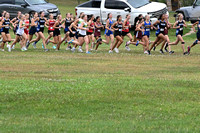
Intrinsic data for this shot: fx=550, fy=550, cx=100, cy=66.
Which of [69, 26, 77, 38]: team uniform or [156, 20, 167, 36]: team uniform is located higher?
[156, 20, 167, 36]: team uniform

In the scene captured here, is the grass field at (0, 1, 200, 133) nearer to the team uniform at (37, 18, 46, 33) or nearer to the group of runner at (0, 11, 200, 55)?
the group of runner at (0, 11, 200, 55)

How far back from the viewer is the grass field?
32.6 ft

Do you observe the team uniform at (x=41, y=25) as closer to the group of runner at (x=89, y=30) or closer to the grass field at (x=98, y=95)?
the group of runner at (x=89, y=30)

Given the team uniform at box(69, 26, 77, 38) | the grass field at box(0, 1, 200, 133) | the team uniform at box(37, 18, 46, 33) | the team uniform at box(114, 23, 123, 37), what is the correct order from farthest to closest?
the team uniform at box(69, 26, 77, 38)
the team uniform at box(37, 18, 46, 33)
the team uniform at box(114, 23, 123, 37)
the grass field at box(0, 1, 200, 133)

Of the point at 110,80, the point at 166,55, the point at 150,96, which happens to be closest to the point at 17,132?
the point at 150,96

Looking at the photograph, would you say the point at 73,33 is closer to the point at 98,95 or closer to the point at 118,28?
the point at 118,28

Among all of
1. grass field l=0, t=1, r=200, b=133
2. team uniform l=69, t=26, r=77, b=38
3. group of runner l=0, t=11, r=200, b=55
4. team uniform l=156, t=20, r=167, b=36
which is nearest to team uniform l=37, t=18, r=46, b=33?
group of runner l=0, t=11, r=200, b=55

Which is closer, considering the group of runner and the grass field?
the grass field

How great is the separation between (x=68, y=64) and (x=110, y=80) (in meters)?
4.40

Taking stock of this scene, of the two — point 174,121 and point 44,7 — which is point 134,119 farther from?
point 44,7

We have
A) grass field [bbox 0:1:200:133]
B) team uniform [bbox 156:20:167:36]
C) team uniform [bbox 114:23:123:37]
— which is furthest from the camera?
team uniform [bbox 114:23:123:37]

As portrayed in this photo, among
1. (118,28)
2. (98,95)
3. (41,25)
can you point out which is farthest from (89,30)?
(98,95)

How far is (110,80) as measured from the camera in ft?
50.5

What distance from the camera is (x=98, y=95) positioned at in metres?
13.0
